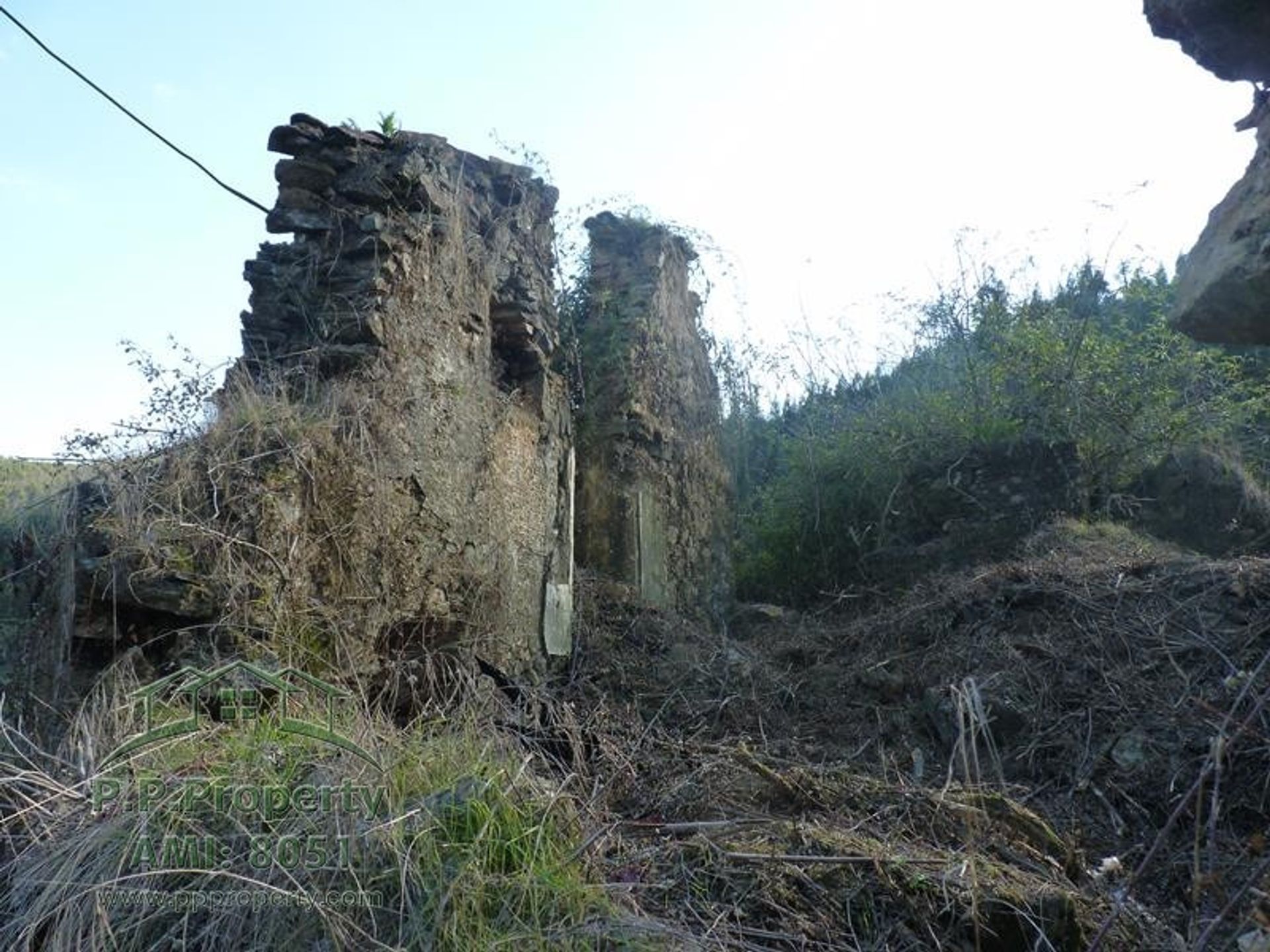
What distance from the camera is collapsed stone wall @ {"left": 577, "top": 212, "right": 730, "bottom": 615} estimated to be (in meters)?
9.26

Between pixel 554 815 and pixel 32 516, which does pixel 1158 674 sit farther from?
pixel 32 516

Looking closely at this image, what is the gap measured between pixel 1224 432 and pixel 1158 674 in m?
5.65

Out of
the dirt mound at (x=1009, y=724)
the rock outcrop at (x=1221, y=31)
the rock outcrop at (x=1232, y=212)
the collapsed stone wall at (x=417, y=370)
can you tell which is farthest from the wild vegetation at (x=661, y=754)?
the rock outcrop at (x=1221, y=31)

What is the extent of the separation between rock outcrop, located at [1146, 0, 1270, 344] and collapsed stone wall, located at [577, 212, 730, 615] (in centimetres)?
626

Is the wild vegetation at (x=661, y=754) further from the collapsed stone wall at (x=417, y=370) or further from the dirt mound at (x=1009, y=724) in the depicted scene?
the collapsed stone wall at (x=417, y=370)

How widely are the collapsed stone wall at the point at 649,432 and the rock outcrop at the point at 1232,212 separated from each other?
626 centimetres

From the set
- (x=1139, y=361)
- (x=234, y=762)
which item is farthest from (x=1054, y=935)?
(x=1139, y=361)

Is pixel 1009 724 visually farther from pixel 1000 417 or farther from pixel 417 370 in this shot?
pixel 1000 417

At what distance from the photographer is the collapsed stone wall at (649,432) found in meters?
9.26

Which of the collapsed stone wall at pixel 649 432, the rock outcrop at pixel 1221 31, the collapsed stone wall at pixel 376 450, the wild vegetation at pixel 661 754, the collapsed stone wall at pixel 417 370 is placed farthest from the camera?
the collapsed stone wall at pixel 649 432

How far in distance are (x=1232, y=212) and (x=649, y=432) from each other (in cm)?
692

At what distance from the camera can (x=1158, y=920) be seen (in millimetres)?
3695

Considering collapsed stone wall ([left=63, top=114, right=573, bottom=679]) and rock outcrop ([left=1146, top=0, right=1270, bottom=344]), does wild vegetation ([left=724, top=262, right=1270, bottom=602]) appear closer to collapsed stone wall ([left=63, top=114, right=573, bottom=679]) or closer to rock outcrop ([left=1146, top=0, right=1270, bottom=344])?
collapsed stone wall ([left=63, top=114, right=573, bottom=679])

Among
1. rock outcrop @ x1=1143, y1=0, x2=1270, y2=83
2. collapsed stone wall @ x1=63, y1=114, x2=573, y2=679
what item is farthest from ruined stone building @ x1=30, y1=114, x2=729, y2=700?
rock outcrop @ x1=1143, y1=0, x2=1270, y2=83
